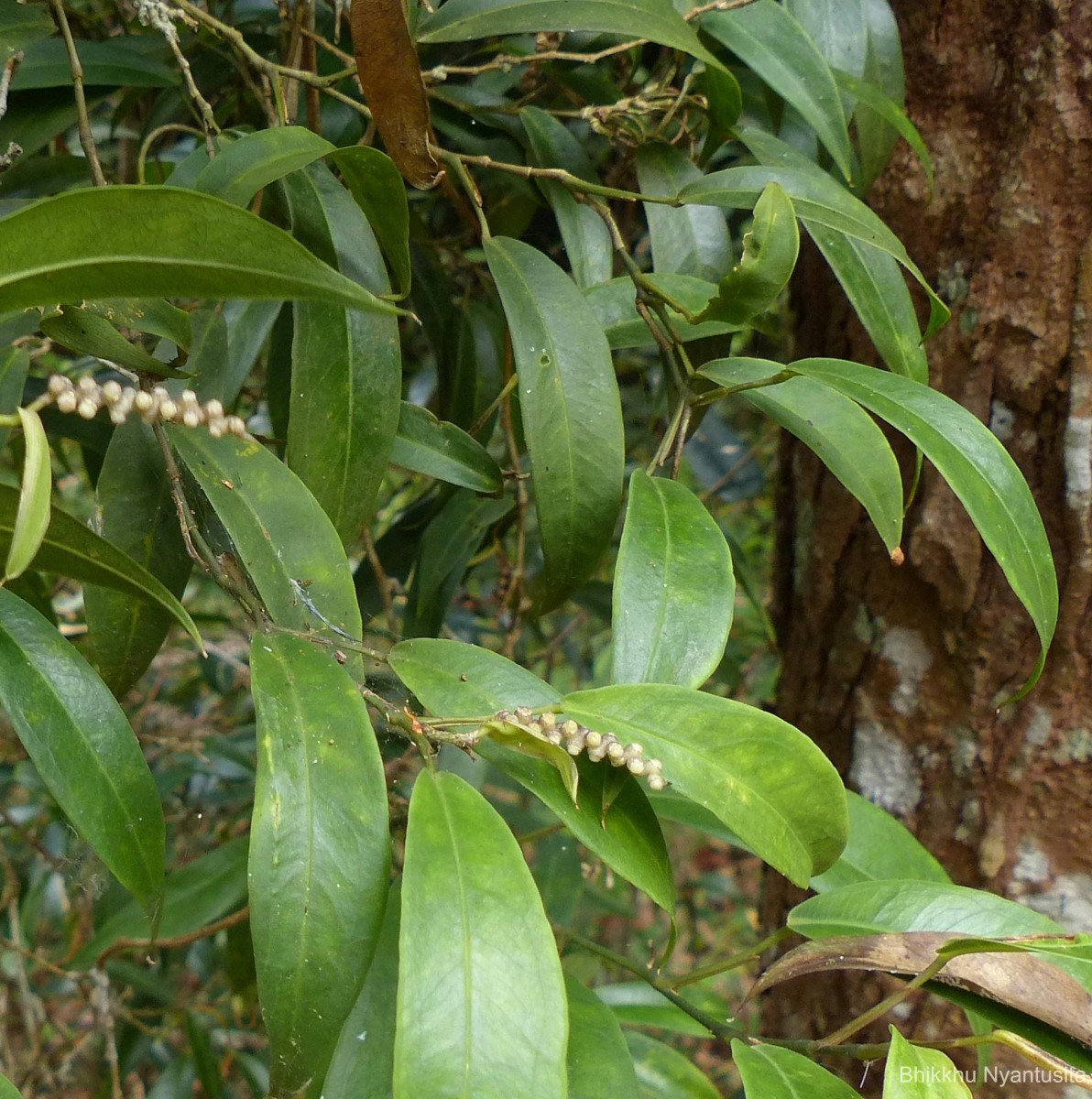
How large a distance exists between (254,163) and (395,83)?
84 mm

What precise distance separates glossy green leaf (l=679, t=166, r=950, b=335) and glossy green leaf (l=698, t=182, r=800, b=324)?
8 centimetres

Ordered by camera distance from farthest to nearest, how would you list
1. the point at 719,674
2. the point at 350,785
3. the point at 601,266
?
1. the point at 719,674
2. the point at 601,266
3. the point at 350,785

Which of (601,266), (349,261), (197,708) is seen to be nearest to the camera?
(349,261)

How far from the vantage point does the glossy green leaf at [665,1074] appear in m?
0.64

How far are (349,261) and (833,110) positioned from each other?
314 millimetres

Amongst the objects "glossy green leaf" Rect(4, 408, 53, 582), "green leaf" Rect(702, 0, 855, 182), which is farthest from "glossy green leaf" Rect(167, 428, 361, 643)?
"green leaf" Rect(702, 0, 855, 182)

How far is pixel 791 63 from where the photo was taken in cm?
59

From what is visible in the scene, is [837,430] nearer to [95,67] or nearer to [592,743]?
[592,743]

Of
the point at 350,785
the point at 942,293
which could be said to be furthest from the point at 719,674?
the point at 350,785

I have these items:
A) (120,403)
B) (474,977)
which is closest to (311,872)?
(474,977)

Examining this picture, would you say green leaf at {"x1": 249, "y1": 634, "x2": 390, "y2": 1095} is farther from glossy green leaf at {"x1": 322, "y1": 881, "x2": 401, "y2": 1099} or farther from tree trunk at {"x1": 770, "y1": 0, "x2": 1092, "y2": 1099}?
tree trunk at {"x1": 770, "y1": 0, "x2": 1092, "y2": 1099}

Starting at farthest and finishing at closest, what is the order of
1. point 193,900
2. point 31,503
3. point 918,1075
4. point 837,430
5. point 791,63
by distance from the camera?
point 193,900, point 791,63, point 837,430, point 918,1075, point 31,503

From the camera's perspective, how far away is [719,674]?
1162 millimetres

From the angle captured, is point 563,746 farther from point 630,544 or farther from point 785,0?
point 785,0
